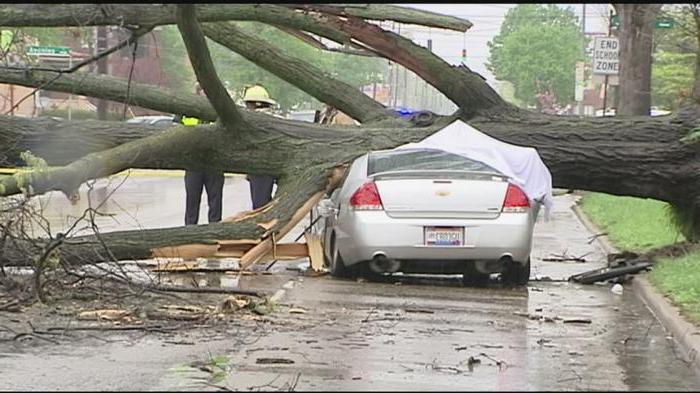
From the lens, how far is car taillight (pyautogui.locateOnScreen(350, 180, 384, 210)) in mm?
12328

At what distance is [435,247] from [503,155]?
1.44 meters

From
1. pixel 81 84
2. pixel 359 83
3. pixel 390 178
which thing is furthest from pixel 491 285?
pixel 359 83

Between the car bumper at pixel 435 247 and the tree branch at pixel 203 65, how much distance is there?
1924mm

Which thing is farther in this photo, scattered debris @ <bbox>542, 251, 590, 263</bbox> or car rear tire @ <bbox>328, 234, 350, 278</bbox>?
scattered debris @ <bbox>542, 251, 590, 263</bbox>

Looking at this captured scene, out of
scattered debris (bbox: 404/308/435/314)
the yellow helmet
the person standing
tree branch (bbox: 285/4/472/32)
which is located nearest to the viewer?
scattered debris (bbox: 404/308/435/314)

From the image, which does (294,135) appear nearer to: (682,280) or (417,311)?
(417,311)

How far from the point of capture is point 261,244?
41.9 ft

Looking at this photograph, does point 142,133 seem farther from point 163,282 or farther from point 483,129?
point 483,129

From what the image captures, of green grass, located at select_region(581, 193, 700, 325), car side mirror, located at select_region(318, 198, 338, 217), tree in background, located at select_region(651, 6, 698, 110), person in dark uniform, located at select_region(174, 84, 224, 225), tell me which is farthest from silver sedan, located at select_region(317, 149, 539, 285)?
tree in background, located at select_region(651, 6, 698, 110)

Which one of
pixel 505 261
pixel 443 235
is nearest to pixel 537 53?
pixel 505 261

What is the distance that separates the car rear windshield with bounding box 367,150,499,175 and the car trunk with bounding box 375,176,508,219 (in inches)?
12.8

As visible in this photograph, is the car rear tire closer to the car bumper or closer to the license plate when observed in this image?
the car bumper

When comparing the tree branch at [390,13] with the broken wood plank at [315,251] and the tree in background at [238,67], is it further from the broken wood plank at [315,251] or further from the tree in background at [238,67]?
the tree in background at [238,67]

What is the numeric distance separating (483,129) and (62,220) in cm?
785
